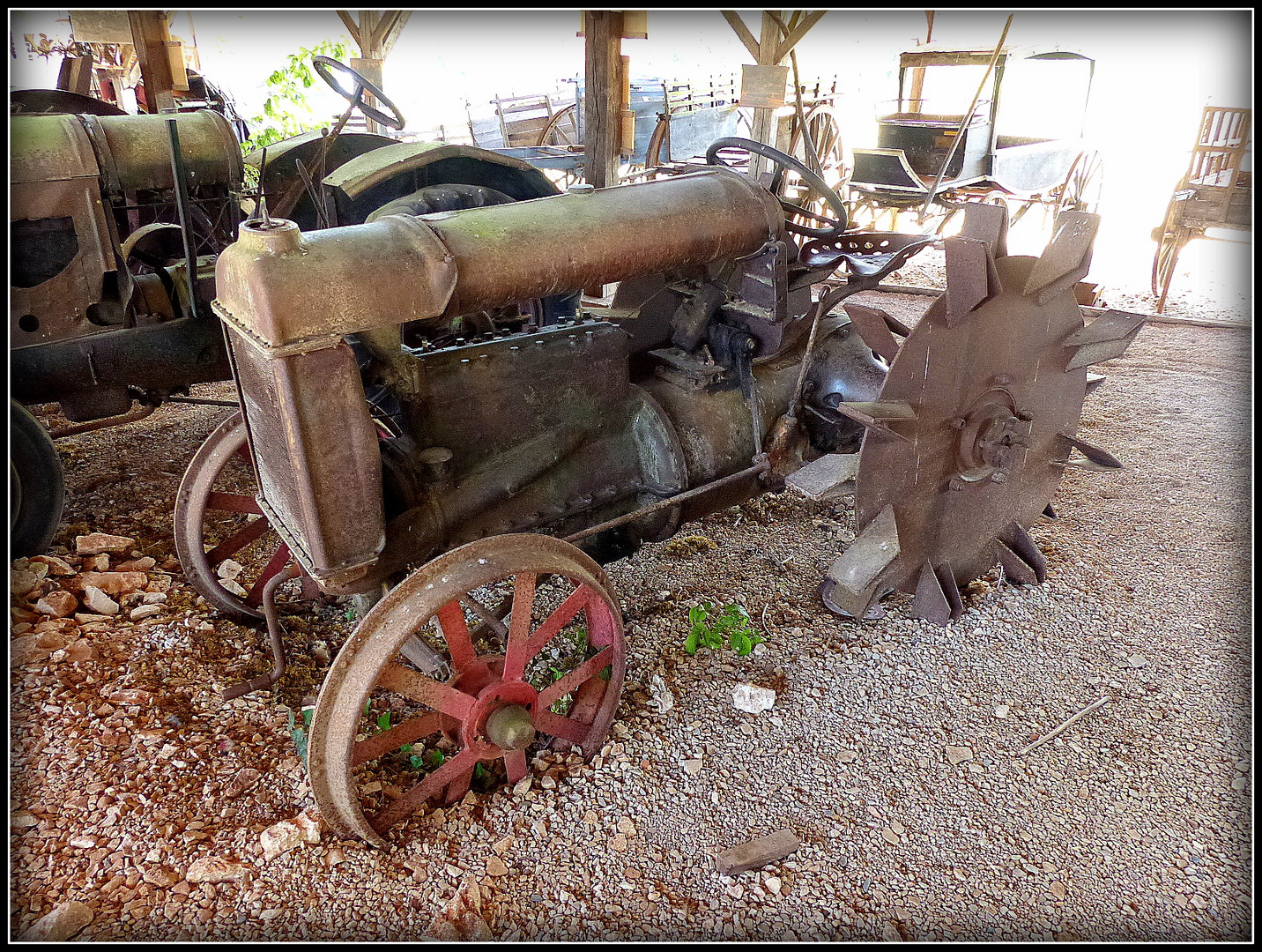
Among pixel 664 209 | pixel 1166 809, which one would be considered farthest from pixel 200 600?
pixel 1166 809

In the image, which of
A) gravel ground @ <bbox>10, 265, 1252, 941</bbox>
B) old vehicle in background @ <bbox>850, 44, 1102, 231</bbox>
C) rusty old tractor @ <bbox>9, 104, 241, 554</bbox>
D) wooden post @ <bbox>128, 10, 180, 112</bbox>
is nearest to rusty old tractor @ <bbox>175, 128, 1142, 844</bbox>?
gravel ground @ <bbox>10, 265, 1252, 941</bbox>

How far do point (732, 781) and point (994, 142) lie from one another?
6949mm

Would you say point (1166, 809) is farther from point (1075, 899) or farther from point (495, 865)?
point (495, 865)

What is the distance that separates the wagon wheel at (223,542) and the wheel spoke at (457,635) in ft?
2.31

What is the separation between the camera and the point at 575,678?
2078 mm

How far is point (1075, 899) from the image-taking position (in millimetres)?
1888

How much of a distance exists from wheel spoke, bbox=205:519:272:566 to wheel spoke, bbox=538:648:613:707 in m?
1.17

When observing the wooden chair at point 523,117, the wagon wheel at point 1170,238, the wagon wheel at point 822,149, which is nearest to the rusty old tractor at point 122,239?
the wagon wheel at point 822,149

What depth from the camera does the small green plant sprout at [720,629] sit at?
2.61 m

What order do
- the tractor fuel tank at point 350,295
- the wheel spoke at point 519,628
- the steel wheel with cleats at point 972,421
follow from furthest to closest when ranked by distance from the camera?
the steel wheel with cleats at point 972,421 → the wheel spoke at point 519,628 → the tractor fuel tank at point 350,295

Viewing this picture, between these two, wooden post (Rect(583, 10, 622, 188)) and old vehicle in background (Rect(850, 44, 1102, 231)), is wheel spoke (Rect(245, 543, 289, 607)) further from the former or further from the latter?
old vehicle in background (Rect(850, 44, 1102, 231))

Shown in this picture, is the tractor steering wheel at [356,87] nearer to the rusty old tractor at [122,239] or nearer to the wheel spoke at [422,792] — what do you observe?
the rusty old tractor at [122,239]

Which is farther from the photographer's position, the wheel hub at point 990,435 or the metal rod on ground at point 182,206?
the metal rod on ground at point 182,206

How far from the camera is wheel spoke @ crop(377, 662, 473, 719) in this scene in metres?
1.78
